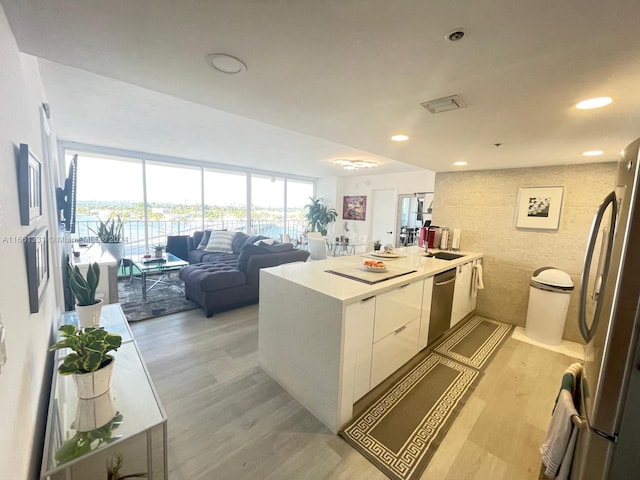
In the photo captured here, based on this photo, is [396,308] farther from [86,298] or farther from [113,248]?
[113,248]

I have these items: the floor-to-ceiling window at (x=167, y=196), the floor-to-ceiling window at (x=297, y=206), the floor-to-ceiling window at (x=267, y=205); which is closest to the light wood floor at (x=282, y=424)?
the floor-to-ceiling window at (x=167, y=196)

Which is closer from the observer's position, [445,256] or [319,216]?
[445,256]

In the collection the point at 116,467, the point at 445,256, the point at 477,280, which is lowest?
the point at 116,467

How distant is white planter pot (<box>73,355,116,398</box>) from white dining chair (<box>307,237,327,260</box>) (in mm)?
4969

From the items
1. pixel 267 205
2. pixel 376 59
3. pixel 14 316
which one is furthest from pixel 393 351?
pixel 267 205

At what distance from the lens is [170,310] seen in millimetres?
3416

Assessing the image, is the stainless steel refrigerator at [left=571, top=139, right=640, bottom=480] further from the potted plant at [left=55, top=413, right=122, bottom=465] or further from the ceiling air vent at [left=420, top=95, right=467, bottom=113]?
the potted plant at [left=55, top=413, right=122, bottom=465]

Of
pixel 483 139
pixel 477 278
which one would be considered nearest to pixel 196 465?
pixel 483 139

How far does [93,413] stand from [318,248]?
5.16 m

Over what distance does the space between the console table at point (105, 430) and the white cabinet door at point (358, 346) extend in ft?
3.22

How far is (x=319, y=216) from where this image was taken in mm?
7922

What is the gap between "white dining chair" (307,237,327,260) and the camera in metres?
6.00

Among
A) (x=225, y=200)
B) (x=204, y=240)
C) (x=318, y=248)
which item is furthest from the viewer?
(x=225, y=200)

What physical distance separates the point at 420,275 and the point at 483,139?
1.23 m
